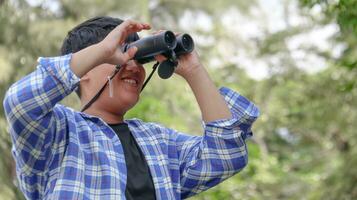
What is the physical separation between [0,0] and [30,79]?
5334 millimetres

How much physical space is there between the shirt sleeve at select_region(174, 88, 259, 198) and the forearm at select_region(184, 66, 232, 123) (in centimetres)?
2

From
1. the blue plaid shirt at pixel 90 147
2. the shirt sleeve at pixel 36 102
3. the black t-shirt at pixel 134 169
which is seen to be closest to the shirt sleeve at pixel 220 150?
the blue plaid shirt at pixel 90 147

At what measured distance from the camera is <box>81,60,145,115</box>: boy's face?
5.55ft

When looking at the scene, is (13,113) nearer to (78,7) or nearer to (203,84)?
(203,84)

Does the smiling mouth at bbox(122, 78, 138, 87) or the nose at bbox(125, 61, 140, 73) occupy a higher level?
the nose at bbox(125, 61, 140, 73)

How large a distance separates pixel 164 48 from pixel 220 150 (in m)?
0.33

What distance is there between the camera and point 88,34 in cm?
181

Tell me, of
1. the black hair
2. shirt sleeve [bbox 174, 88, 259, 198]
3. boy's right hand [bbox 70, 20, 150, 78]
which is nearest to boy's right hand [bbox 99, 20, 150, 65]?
boy's right hand [bbox 70, 20, 150, 78]

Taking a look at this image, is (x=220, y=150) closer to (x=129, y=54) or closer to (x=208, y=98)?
(x=208, y=98)

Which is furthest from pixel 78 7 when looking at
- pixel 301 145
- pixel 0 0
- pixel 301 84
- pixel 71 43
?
pixel 301 145

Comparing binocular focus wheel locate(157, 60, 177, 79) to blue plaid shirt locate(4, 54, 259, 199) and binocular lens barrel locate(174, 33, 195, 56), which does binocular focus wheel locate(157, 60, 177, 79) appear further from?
blue plaid shirt locate(4, 54, 259, 199)

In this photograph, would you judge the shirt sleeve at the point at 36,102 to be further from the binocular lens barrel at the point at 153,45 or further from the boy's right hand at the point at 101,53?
the binocular lens barrel at the point at 153,45

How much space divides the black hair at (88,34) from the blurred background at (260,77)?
911mm

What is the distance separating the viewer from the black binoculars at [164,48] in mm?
1599
